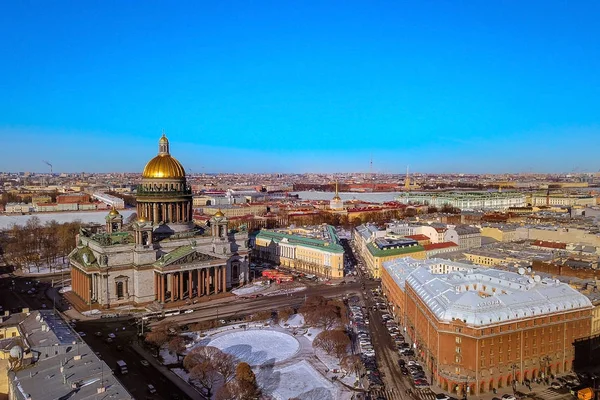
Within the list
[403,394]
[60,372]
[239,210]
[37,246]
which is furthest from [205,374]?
[239,210]

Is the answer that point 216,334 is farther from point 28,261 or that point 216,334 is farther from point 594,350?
point 28,261

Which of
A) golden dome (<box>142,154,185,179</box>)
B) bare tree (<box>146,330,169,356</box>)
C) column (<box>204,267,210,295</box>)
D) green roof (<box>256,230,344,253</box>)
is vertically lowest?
bare tree (<box>146,330,169,356</box>)

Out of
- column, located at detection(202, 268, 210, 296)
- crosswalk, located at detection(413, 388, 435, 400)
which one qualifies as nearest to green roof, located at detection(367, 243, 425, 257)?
column, located at detection(202, 268, 210, 296)

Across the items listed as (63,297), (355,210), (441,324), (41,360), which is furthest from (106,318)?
(355,210)

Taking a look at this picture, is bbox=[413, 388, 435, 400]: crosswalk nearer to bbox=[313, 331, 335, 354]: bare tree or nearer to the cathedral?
bbox=[313, 331, 335, 354]: bare tree

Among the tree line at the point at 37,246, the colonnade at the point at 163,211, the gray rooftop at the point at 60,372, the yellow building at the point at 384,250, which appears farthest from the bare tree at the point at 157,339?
the tree line at the point at 37,246

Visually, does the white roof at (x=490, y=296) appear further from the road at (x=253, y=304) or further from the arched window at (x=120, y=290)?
the arched window at (x=120, y=290)
